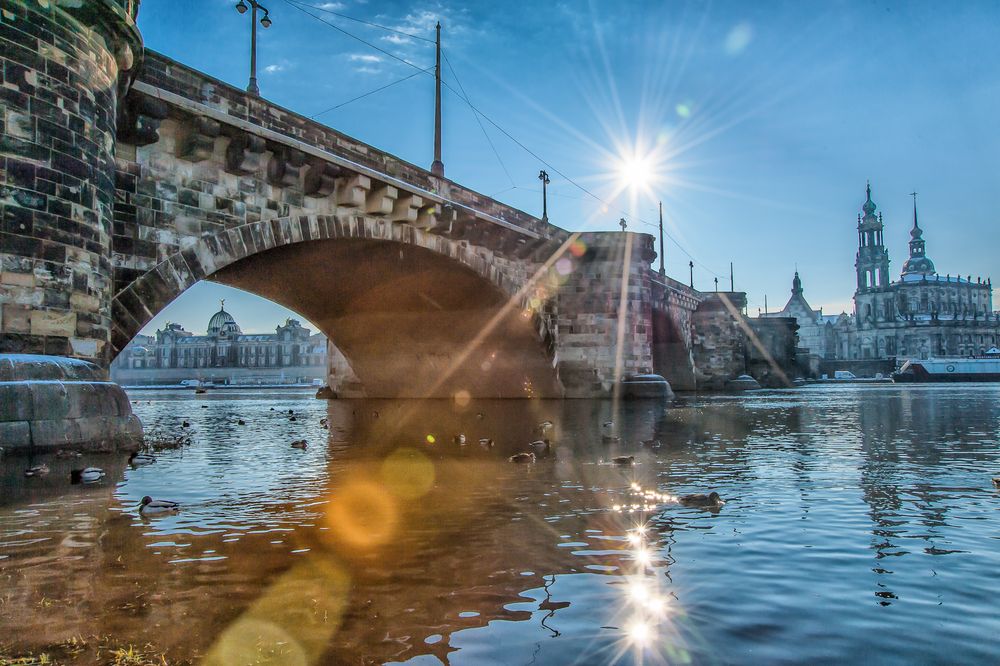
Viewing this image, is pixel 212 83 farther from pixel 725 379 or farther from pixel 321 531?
pixel 725 379

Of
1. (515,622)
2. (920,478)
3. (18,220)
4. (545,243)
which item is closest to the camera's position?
(515,622)

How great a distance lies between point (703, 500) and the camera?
6984 millimetres

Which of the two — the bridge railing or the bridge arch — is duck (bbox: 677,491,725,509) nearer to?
the bridge arch

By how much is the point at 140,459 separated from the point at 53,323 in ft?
7.24

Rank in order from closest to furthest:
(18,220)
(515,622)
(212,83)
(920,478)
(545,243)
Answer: (515,622)
(920,478)
(18,220)
(212,83)
(545,243)

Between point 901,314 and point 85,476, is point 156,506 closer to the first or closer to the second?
point 85,476

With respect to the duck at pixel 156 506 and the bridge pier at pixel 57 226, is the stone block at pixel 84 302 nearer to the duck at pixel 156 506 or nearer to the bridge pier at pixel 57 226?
the bridge pier at pixel 57 226

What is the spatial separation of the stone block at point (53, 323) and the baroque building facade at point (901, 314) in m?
140

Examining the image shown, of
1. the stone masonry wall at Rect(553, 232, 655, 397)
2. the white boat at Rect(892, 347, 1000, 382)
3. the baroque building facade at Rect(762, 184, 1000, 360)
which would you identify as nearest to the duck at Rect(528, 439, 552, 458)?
the stone masonry wall at Rect(553, 232, 655, 397)

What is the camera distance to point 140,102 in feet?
41.2

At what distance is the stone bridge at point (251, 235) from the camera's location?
1009 cm

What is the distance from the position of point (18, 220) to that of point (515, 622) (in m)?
9.20

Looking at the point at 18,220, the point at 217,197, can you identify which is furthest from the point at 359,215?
the point at 18,220

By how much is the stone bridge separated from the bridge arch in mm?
72
